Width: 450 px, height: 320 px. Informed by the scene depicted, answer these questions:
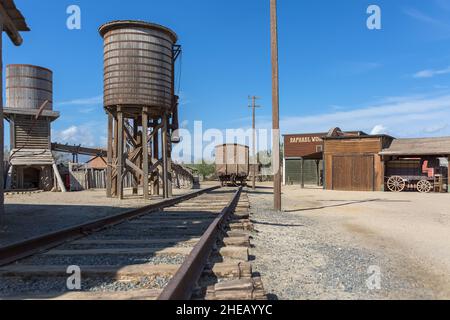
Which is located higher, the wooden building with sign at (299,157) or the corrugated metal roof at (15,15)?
the corrugated metal roof at (15,15)

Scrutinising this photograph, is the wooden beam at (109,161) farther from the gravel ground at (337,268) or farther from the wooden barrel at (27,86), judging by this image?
the gravel ground at (337,268)

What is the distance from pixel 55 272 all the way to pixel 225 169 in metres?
27.1

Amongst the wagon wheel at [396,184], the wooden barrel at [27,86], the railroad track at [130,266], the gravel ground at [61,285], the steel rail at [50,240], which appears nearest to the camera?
Result: the railroad track at [130,266]

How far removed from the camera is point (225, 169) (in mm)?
30969

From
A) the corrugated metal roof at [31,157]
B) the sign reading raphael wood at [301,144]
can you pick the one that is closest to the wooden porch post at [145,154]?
the corrugated metal roof at [31,157]

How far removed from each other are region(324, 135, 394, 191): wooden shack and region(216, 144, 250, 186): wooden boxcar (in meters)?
6.23

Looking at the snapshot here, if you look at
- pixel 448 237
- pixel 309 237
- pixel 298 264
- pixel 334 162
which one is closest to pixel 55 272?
pixel 298 264

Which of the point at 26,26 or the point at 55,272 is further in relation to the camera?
the point at 26,26

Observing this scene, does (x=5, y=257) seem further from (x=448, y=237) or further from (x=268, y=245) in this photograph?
(x=448, y=237)

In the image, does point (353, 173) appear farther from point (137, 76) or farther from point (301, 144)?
point (137, 76)

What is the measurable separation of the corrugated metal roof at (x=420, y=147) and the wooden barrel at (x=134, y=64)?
56.6 ft

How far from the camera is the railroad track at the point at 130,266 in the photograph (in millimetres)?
3256

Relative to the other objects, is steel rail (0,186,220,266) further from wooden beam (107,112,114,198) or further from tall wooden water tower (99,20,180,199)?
wooden beam (107,112,114,198)

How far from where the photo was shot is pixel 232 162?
31031 millimetres
